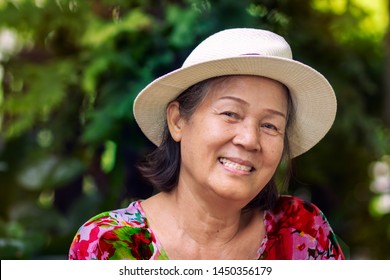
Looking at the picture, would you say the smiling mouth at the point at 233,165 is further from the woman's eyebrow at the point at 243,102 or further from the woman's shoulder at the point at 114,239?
the woman's shoulder at the point at 114,239

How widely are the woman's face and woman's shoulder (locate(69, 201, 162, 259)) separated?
7.1 inches

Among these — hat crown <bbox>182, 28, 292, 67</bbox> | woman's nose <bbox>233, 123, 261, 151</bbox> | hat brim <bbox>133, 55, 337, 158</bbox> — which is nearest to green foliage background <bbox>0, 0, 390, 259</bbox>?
hat brim <bbox>133, 55, 337, 158</bbox>

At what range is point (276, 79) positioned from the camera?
150 centimetres

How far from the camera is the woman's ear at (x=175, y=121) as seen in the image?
1578mm

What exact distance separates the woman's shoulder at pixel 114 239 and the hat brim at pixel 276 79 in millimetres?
257

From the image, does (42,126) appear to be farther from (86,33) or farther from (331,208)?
(331,208)

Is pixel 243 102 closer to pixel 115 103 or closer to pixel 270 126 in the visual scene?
pixel 270 126

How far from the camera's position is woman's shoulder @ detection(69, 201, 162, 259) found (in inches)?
58.1

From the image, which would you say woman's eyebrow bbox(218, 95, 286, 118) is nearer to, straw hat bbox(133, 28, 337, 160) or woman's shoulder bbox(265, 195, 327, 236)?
straw hat bbox(133, 28, 337, 160)

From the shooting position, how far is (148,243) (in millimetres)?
1538

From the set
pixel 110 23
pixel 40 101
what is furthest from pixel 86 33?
pixel 40 101

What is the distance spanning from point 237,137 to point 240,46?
0.66 ft

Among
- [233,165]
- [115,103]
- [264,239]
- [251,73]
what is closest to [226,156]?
[233,165]
